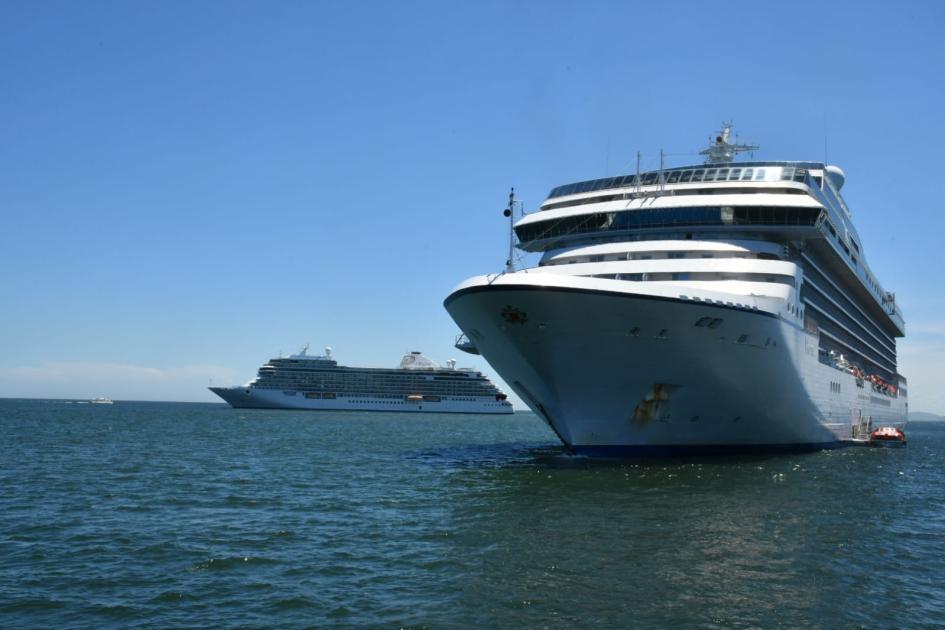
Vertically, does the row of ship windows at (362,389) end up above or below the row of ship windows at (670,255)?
below

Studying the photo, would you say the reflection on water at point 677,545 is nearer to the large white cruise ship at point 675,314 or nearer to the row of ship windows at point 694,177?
the large white cruise ship at point 675,314

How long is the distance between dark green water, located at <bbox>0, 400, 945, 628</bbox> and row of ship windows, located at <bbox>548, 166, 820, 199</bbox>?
47.4 ft

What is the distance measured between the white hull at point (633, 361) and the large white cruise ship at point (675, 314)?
0.05m

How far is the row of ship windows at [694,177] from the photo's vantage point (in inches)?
1447

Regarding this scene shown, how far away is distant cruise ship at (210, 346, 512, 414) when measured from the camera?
12044 centimetres

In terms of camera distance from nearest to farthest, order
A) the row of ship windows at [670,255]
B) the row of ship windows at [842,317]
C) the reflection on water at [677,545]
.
Answer: the reflection on water at [677,545] → the row of ship windows at [670,255] → the row of ship windows at [842,317]

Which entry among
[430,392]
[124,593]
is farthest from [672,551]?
[430,392]

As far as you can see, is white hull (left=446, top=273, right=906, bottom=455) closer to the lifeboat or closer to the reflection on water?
the reflection on water

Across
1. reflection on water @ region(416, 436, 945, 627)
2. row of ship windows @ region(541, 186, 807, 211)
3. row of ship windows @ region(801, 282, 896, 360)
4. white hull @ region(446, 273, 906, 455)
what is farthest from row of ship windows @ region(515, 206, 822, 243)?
reflection on water @ region(416, 436, 945, 627)

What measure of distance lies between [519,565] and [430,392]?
112 metres

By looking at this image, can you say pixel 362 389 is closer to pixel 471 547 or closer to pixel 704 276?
pixel 704 276

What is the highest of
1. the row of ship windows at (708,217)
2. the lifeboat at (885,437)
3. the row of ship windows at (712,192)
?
the row of ship windows at (712,192)

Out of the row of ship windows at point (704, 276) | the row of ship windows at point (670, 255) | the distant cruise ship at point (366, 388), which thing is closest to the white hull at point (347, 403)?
the distant cruise ship at point (366, 388)

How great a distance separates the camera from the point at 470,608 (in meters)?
11.8
